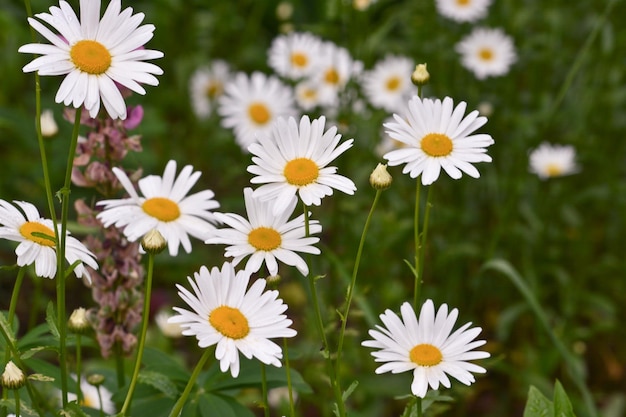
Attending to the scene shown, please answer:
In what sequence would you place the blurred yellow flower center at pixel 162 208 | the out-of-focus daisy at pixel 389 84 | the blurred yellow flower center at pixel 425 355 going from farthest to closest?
the out-of-focus daisy at pixel 389 84 → the blurred yellow flower center at pixel 162 208 → the blurred yellow flower center at pixel 425 355

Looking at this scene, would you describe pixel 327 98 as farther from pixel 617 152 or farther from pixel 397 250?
pixel 617 152

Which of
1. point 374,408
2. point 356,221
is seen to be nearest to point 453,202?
point 356,221

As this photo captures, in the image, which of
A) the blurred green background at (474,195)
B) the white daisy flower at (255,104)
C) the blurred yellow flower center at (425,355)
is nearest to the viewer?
the blurred yellow flower center at (425,355)

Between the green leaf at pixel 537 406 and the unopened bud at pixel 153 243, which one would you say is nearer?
the unopened bud at pixel 153 243

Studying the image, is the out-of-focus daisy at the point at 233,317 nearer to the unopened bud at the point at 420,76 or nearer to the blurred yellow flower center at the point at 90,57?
the blurred yellow flower center at the point at 90,57

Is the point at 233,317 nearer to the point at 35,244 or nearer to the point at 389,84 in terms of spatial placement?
the point at 35,244

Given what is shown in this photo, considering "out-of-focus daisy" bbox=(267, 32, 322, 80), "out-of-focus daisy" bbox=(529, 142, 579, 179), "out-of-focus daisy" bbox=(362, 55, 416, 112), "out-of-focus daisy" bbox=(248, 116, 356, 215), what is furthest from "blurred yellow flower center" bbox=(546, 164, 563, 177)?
"out-of-focus daisy" bbox=(248, 116, 356, 215)

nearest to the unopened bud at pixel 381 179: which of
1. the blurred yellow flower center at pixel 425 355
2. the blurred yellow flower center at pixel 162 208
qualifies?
the blurred yellow flower center at pixel 425 355
